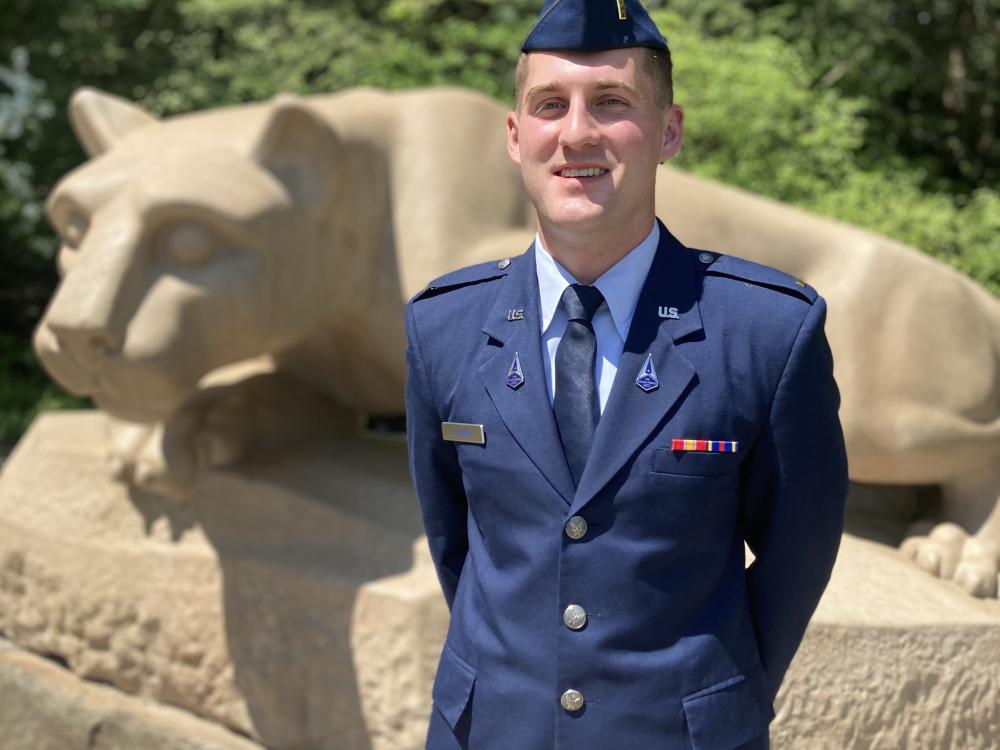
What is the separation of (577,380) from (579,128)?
30cm

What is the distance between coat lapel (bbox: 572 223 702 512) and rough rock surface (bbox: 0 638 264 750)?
89.9 inches

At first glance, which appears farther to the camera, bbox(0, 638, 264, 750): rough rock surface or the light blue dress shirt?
bbox(0, 638, 264, 750): rough rock surface

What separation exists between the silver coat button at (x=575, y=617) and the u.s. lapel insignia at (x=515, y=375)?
0.28m

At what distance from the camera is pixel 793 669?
255 centimetres

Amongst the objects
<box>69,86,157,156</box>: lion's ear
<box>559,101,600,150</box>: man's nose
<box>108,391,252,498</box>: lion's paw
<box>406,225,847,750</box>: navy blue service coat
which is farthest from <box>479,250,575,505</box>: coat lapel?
<box>69,86,157,156</box>: lion's ear

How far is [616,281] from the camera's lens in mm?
1436

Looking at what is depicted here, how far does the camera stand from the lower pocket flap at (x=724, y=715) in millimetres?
1382

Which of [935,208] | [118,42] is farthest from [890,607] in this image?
[118,42]

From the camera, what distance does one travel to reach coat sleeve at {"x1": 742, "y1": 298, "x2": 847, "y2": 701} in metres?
1.44

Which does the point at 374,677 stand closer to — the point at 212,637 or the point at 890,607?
the point at 212,637

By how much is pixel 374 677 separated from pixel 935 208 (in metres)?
4.93

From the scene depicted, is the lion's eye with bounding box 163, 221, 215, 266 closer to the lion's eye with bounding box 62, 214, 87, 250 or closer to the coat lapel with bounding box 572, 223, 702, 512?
the lion's eye with bounding box 62, 214, 87, 250

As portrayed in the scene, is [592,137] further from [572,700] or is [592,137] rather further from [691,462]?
[572,700]

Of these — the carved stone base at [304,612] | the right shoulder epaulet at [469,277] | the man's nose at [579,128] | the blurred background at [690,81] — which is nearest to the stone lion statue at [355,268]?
the carved stone base at [304,612]
